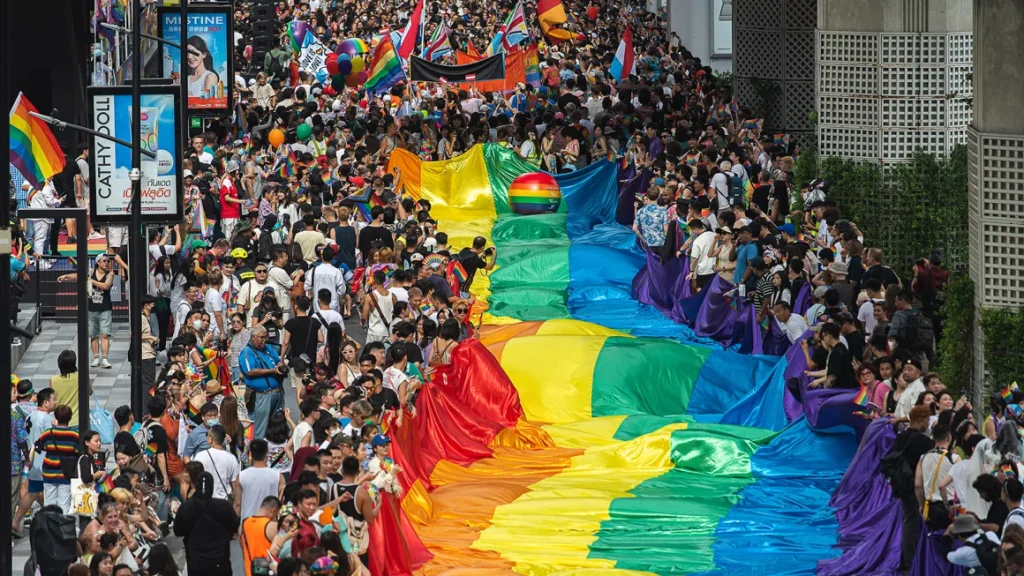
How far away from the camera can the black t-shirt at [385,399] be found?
17.4 metres

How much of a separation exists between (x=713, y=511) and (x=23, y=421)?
21.8 ft

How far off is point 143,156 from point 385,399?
578 centimetres

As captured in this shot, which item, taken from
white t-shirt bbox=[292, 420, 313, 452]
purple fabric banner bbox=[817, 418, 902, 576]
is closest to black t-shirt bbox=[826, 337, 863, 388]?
purple fabric banner bbox=[817, 418, 902, 576]

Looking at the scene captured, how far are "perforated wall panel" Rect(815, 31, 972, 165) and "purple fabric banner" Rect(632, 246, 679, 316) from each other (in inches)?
188

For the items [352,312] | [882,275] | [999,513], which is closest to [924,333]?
[882,275]

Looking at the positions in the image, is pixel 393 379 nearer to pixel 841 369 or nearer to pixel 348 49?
pixel 841 369

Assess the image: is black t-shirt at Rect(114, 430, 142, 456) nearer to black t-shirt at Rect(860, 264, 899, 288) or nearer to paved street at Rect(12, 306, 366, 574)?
paved street at Rect(12, 306, 366, 574)

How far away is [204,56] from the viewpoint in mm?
33875

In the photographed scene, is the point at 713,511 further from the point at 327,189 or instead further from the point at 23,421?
the point at 327,189

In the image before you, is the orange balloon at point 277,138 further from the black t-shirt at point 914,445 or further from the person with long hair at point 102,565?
the person with long hair at point 102,565

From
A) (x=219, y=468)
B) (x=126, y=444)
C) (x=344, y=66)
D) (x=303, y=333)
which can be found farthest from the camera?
(x=344, y=66)

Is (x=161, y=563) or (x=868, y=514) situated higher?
(x=161, y=563)

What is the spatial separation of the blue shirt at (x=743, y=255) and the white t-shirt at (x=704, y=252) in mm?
973

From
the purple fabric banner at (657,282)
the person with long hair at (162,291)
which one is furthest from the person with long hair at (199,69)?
the purple fabric banner at (657,282)
